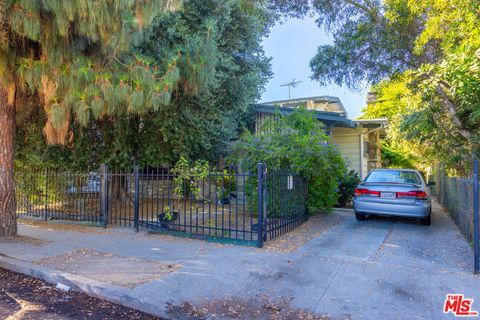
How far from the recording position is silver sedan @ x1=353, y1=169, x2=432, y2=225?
27.1 feet

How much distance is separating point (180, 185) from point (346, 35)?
24.6 feet

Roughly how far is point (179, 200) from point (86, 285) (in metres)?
3.52

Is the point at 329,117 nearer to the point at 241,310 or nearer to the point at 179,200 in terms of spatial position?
the point at 179,200

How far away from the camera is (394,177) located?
925 centimetres

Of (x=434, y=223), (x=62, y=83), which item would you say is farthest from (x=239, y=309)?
(x=434, y=223)

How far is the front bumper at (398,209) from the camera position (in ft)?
27.1

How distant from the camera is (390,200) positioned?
27.8 feet

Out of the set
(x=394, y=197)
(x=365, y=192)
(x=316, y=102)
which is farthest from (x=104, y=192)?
(x=316, y=102)

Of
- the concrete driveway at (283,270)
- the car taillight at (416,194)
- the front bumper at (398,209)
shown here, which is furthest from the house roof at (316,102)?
the concrete driveway at (283,270)

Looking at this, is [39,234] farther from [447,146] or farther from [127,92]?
[447,146]

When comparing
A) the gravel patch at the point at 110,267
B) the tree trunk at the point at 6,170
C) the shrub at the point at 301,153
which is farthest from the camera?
the shrub at the point at 301,153

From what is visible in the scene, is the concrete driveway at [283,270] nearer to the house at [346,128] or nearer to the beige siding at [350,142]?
the house at [346,128]

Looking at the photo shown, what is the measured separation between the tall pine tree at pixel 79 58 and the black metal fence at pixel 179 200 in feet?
6.64
